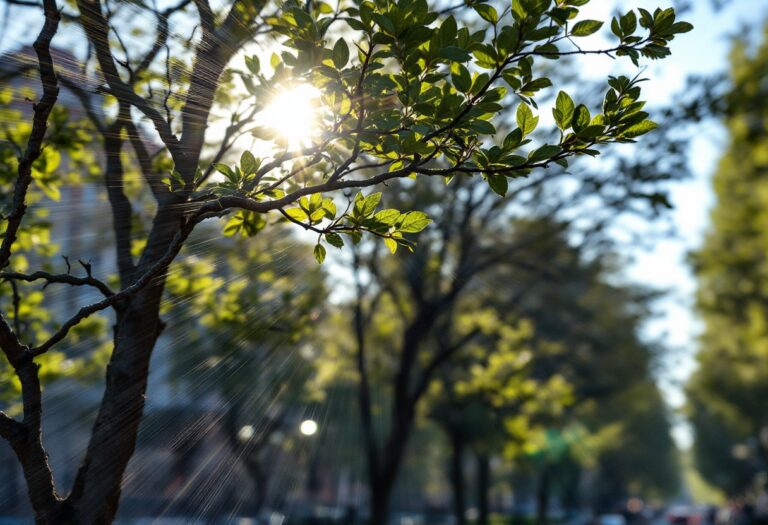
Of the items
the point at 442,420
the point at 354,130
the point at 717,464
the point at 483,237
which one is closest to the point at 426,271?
the point at 483,237

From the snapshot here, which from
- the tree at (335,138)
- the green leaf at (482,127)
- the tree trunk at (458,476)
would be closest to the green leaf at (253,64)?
the tree at (335,138)

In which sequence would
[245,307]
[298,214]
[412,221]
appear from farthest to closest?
[245,307]
[298,214]
[412,221]

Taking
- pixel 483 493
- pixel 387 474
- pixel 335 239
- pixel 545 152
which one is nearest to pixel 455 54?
pixel 545 152

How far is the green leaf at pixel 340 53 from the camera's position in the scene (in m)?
2.79

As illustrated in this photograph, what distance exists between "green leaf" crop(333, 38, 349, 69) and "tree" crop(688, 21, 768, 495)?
322 inches

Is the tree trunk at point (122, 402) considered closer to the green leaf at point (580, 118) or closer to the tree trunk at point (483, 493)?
the green leaf at point (580, 118)

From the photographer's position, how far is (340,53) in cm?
281

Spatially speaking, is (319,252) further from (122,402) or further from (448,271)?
(448,271)

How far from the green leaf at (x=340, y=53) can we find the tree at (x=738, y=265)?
819 centimetres

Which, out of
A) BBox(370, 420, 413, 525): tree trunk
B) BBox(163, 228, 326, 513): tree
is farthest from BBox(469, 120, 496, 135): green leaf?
BBox(370, 420, 413, 525): tree trunk

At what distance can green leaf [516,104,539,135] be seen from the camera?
102 inches

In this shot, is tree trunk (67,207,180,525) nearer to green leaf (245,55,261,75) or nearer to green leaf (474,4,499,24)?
green leaf (245,55,261,75)

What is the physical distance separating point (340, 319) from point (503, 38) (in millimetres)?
10079

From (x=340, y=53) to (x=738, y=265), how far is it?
66.3ft
